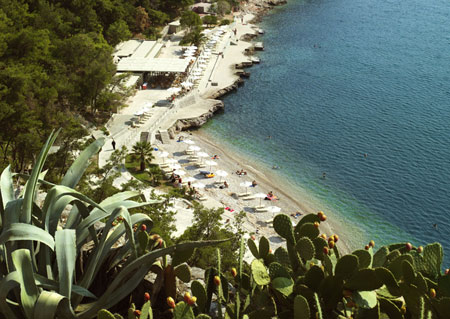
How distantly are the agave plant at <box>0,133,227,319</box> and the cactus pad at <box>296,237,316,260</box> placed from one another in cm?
331

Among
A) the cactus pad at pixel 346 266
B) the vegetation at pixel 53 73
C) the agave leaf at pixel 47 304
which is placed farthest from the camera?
the vegetation at pixel 53 73

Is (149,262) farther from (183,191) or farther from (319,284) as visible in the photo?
(183,191)

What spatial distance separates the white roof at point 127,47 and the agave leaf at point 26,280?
218 feet

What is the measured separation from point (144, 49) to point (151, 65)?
9.20 m

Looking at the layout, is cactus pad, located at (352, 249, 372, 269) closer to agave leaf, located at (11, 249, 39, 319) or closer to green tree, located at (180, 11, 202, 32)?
agave leaf, located at (11, 249, 39, 319)

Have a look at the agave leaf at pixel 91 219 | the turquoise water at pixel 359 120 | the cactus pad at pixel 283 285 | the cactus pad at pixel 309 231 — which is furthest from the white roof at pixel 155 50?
the cactus pad at pixel 283 285

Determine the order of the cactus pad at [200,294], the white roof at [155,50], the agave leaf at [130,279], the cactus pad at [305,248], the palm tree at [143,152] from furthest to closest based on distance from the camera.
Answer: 1. the white roof at [155,50]
2. the palm tree at [143,152]
3. the cactus pad at [305,248]
4. the cactus pad at [200,294]
5. the agave leaf at [130,279]

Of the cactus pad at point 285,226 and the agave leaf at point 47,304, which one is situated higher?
the agave leaf at point 47,304

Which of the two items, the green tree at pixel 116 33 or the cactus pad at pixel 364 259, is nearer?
the cactus pad at pixel 364 259

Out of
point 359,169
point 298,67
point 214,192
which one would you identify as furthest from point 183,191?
point 298,67

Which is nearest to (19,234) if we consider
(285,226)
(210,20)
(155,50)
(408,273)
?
(285,226)

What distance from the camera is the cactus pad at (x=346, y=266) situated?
1413 cm

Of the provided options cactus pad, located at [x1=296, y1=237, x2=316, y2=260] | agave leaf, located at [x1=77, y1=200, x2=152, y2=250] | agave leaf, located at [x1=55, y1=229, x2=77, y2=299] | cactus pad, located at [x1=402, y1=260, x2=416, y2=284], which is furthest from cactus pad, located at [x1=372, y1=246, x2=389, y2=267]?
agave leaf, located at [x1=55, y1=229, x2=77, y2=299]

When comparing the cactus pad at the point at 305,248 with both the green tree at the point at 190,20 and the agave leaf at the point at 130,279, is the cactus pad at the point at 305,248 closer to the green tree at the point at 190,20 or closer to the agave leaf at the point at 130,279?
the agave leaf at the point at 130,279
